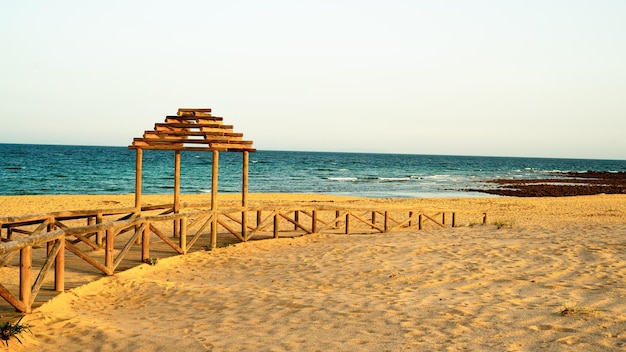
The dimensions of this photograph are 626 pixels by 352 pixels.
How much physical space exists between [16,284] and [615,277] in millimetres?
10312

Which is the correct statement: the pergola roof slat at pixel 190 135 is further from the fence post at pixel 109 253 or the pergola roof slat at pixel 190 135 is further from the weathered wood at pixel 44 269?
the weathered wood at pixel 44 269

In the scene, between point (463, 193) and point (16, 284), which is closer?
point (16, 284)

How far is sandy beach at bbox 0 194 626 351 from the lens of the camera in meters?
6.74

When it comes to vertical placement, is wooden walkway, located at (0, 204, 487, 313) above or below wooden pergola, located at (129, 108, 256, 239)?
below

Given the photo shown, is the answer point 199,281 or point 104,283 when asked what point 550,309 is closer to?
point 199,281

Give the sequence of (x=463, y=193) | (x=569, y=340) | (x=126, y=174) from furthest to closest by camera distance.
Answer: (x=126, y=174) → (x=463, y=193) → (x=569, y=340)

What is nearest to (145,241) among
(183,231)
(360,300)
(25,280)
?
(183,231)

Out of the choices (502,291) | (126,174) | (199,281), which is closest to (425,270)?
(502,291)

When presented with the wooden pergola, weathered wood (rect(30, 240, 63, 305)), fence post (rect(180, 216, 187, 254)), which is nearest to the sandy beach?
weathered wood (rect(30, 240, 63, 305))

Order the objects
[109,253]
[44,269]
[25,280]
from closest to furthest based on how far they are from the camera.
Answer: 1. [25,280]
2. [44,269]
3. [109,253]

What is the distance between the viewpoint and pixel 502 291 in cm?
923

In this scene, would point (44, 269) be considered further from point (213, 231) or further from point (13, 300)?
point (213, 231)

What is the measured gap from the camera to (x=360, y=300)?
28.4ft

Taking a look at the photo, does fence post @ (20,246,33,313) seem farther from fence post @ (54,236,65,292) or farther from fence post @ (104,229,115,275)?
fence post @ (104,229,115,275)
